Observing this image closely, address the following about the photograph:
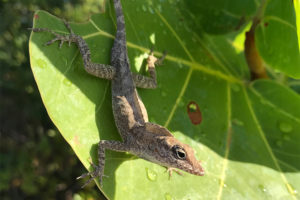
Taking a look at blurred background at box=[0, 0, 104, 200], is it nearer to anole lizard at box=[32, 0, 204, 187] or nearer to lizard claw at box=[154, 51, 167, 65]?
anole lizard at box=[32, 0, 204, 187]

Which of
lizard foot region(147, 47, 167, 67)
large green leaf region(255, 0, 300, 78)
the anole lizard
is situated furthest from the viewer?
lizard foot region(147, 47, 167, 67)

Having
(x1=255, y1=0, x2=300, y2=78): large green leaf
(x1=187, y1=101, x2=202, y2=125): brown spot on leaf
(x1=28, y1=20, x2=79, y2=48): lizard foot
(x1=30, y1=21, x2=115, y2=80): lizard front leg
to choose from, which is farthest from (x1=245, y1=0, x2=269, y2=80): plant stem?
(x1=28, y1=20, x2=79, y2=48): lizard foot

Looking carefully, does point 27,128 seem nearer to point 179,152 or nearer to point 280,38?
point 179,152

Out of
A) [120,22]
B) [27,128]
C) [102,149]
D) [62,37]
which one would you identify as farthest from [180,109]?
[27,128]

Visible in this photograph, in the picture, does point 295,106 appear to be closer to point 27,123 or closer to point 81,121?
point 81,121

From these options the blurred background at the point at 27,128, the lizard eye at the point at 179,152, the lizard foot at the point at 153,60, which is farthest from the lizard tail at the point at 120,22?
the blurred background at the point at 27,128

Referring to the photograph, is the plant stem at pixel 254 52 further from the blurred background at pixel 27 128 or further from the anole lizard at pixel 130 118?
the blurred background at pixel 27 128

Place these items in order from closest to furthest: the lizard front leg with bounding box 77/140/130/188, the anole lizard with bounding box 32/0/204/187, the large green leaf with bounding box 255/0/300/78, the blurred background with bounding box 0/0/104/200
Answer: the lizard front leg with bounding box 77/140/130/188 < the large green leaf with bounding box 255/0/300/78 < the anole lizard with bounding box 32/0/204/187 < the blurred background with bounding box 0/0/104/200
